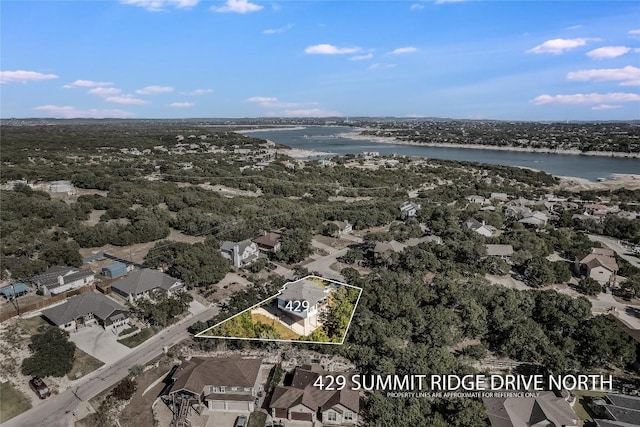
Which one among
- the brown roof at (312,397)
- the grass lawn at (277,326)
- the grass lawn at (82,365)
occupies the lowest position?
the grass lawn at (82,365)

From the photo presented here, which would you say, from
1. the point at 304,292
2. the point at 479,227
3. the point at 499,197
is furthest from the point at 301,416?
the point at 499,197

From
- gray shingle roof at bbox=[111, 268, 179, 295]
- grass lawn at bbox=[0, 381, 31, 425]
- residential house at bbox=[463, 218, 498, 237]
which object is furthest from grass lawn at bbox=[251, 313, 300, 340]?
residential house at bbox=[463, 218, 498, 237]

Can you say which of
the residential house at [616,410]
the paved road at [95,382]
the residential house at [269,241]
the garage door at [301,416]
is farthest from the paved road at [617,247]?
the paved road at [95,382]

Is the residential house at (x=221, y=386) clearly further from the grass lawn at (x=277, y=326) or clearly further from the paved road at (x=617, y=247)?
the paved road at (x=617, y=247)

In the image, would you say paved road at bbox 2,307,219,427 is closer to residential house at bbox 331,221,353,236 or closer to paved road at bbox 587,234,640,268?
residential house at bbox 331,221,353,236

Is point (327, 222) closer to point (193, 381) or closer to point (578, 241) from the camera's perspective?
point (578, 241)

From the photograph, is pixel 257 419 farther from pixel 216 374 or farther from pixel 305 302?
pixel 305 302
